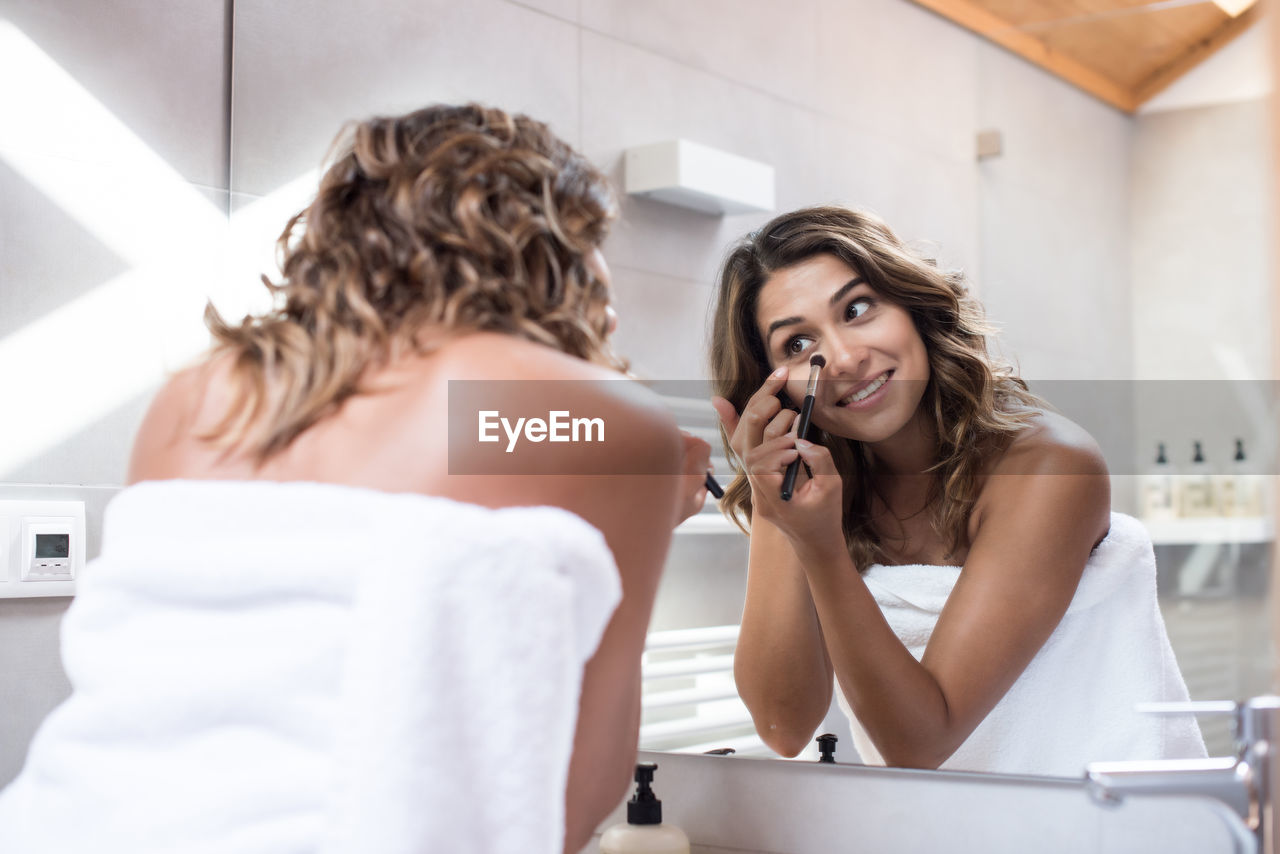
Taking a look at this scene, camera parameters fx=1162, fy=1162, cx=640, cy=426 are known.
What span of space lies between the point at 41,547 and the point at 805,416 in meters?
0.81

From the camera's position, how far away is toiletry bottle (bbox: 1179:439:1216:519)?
0.94m

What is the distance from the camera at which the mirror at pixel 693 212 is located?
0.96 meters

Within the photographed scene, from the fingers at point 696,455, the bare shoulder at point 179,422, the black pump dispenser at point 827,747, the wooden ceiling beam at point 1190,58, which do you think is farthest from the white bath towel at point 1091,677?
the bare shoulder at point 179,422

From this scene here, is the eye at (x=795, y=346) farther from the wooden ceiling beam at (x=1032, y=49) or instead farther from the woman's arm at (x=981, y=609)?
the wooden ceiling beam at (x=1032, y=49)

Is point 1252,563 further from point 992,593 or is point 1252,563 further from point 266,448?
point 266,448

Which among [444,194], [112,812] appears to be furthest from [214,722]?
[444,194]

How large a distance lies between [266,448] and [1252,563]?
2.47 ft

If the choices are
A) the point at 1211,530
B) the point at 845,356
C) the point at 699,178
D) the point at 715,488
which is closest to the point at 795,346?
the point at 845,356

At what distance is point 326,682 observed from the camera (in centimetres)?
72

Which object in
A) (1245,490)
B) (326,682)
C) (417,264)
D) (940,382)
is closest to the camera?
(326,682)

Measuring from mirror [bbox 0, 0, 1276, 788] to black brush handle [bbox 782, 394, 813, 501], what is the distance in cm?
7

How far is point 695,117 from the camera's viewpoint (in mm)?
→ 1299

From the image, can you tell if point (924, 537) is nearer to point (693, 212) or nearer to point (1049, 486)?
point (1049, 486)

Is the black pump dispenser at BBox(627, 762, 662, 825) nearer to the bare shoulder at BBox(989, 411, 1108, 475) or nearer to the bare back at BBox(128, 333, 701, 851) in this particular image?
the bare back at BBox(128, 333, 701, 851)
